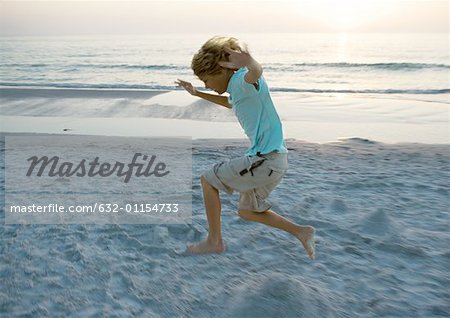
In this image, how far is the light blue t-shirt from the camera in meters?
2.89

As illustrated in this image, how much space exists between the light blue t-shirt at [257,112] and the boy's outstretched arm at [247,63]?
158mm

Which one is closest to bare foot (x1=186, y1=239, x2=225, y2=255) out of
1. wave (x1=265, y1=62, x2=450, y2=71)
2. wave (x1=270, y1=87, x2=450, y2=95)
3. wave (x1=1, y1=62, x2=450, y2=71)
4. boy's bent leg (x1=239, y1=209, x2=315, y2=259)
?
boy's bent leg (x1=239, y1=209, x2=315, y2=259)

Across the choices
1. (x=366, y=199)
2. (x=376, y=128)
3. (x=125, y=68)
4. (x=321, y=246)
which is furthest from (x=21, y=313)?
(x=125, y=68)

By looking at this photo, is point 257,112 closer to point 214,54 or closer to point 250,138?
point 250,138

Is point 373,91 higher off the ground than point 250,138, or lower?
lower

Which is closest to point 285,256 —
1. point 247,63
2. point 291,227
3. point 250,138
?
point 291,227

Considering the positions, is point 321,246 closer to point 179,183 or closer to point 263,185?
point 263,185

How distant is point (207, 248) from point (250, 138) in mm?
813

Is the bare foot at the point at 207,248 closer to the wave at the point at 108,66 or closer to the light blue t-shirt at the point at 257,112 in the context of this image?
the light blue t-shirt at the point at 257,112

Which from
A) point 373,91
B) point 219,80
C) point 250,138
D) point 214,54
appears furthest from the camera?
point 373,91

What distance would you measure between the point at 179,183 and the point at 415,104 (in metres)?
8.62

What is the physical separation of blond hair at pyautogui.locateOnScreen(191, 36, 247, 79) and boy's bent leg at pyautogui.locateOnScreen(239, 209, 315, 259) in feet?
3.12

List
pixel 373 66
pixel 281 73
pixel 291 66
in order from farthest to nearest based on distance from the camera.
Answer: pixel 291 66
pixel 373 66
pixel 281 73

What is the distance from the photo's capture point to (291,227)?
3242mm
